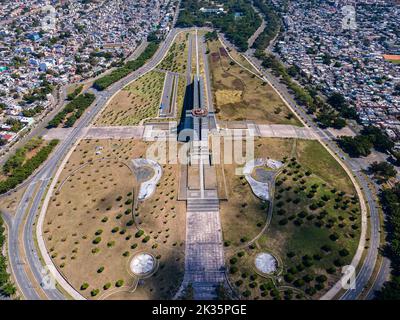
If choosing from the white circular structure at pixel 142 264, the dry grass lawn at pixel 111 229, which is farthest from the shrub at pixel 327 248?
the white circular structure at pixel 142 264

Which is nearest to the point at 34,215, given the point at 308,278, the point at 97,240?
the point at 97,240

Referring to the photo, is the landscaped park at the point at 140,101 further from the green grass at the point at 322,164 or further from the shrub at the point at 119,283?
the shrub at the point at 119,283

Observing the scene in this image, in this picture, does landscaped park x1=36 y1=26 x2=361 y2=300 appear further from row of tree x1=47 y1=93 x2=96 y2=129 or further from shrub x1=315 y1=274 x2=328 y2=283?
row of tree x1=47 y1=93 x2=96 y2=129

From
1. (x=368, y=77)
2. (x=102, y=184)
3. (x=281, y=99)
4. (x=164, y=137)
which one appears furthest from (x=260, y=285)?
(x=368, y=77)

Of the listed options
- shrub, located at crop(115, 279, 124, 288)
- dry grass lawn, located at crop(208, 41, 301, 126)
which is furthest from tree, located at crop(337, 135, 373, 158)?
shrub, located at crop(115, 279, 124, 288)

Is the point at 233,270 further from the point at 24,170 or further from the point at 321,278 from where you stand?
the point at 24,170
